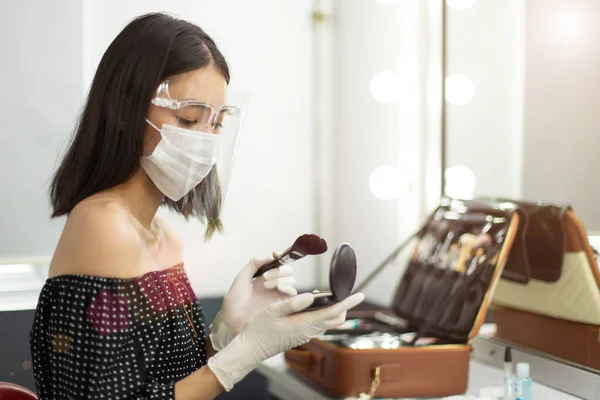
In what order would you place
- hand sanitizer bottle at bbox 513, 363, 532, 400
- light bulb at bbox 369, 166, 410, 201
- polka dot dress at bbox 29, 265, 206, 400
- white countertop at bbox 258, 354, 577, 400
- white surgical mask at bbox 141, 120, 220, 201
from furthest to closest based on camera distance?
light bulb at bbox 369, 166, 410, 201
white countertop at bbox 258, 354, 577, 400
hand sanitizer bottle at bbox 513, 363, 532, 400
white surgical mask at bbox 141, 120, 220, 201
polka dot dress at bbox 29, 265, 206, 400

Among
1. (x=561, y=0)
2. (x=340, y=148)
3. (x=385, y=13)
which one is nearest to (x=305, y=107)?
(x=340, y=148)

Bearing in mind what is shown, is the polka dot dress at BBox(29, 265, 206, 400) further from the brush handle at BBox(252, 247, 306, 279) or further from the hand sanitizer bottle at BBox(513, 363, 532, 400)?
the hand sanitizer bottle at BBox(513, 363, 532, 400)

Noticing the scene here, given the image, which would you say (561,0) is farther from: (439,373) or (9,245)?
(9,245)

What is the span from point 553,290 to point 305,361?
50 centimetres

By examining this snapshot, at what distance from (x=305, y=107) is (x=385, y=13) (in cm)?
39

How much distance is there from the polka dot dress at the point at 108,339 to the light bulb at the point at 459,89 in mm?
1067

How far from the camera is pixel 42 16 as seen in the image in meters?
1.82

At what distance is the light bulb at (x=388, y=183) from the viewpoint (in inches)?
78.2

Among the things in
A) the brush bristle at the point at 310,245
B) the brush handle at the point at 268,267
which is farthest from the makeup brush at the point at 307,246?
the brush handle at the point at 268,267

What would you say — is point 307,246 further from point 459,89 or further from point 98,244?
point 459,89

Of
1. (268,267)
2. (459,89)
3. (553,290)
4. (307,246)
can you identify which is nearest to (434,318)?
(553,290)

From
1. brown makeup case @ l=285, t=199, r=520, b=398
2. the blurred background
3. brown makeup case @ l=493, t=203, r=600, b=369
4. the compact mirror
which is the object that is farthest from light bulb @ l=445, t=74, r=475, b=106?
the compact mirror

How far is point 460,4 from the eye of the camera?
1841mm

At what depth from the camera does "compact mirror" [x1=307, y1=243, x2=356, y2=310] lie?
3.40 feet
